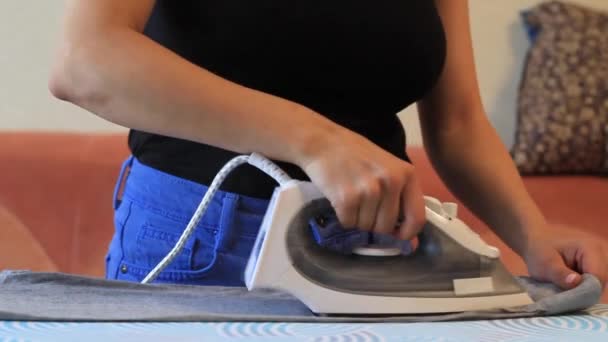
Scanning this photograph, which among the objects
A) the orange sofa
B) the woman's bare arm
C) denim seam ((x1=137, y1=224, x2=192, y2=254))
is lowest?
the orange sofa

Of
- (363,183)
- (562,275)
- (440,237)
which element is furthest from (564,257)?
(363,183)

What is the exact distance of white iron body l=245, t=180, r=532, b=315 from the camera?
0.63 metres

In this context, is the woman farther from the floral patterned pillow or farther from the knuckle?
the floral patterned pillow

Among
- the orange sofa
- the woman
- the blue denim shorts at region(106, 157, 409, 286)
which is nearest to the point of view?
the woman

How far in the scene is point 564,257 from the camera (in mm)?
824

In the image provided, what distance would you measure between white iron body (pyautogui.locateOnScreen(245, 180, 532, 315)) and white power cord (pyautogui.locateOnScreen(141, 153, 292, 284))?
2 cm

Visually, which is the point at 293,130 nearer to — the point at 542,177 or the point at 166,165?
the point at 166,165

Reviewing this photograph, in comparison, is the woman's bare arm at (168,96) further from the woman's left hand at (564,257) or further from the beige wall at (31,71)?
the beige wall at (31,71)

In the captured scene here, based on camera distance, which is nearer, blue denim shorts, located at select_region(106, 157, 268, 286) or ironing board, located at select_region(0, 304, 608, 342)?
ironing board, located at select_region(0, 304, 608, 342)

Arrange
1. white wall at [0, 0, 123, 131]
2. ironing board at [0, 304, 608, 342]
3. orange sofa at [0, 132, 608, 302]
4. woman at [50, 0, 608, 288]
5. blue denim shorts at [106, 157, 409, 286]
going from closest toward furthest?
ironing board at [0, 304, 608, 342]
woman at [50, 0, 608, 288]
blue denim shorts at [106, 157, 409, 286]
orange sofa at [0, 132, 608, 302]
white wall at [0, 0, 123, 131]

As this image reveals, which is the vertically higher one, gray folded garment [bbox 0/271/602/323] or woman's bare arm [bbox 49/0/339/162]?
woman's bare arm [bbox 49/0/339/162]

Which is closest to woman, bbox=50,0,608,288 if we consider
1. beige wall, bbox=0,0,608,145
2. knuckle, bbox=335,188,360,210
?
knuckle, bbox=335,188,360,210

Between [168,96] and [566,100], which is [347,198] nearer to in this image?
[168,96]

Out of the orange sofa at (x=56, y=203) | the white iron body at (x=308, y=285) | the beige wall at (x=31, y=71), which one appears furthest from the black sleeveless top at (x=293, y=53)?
the beige wall at (x=31, y=71)
